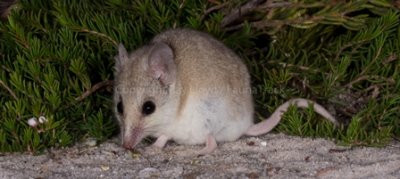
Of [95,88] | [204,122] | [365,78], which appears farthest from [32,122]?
[365,78]

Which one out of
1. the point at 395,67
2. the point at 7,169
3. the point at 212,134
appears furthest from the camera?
the point at 395,67

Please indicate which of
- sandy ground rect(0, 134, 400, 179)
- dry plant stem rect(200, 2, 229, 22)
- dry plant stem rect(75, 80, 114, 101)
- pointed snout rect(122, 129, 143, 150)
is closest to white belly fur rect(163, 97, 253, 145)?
sandy ground rect(0, 134, 400, 179)

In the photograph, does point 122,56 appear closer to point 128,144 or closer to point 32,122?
point 128,144

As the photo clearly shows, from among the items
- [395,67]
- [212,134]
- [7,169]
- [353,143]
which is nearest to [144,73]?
[212,134]

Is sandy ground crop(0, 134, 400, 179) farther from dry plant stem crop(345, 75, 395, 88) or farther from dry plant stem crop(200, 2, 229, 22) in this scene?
dry plant stem crop(200, 2, 229, 22)

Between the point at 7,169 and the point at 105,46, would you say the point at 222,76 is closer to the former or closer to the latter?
the point at 105,46

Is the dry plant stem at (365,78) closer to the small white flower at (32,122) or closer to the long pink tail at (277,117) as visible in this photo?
the long pink tail at (277,117)
